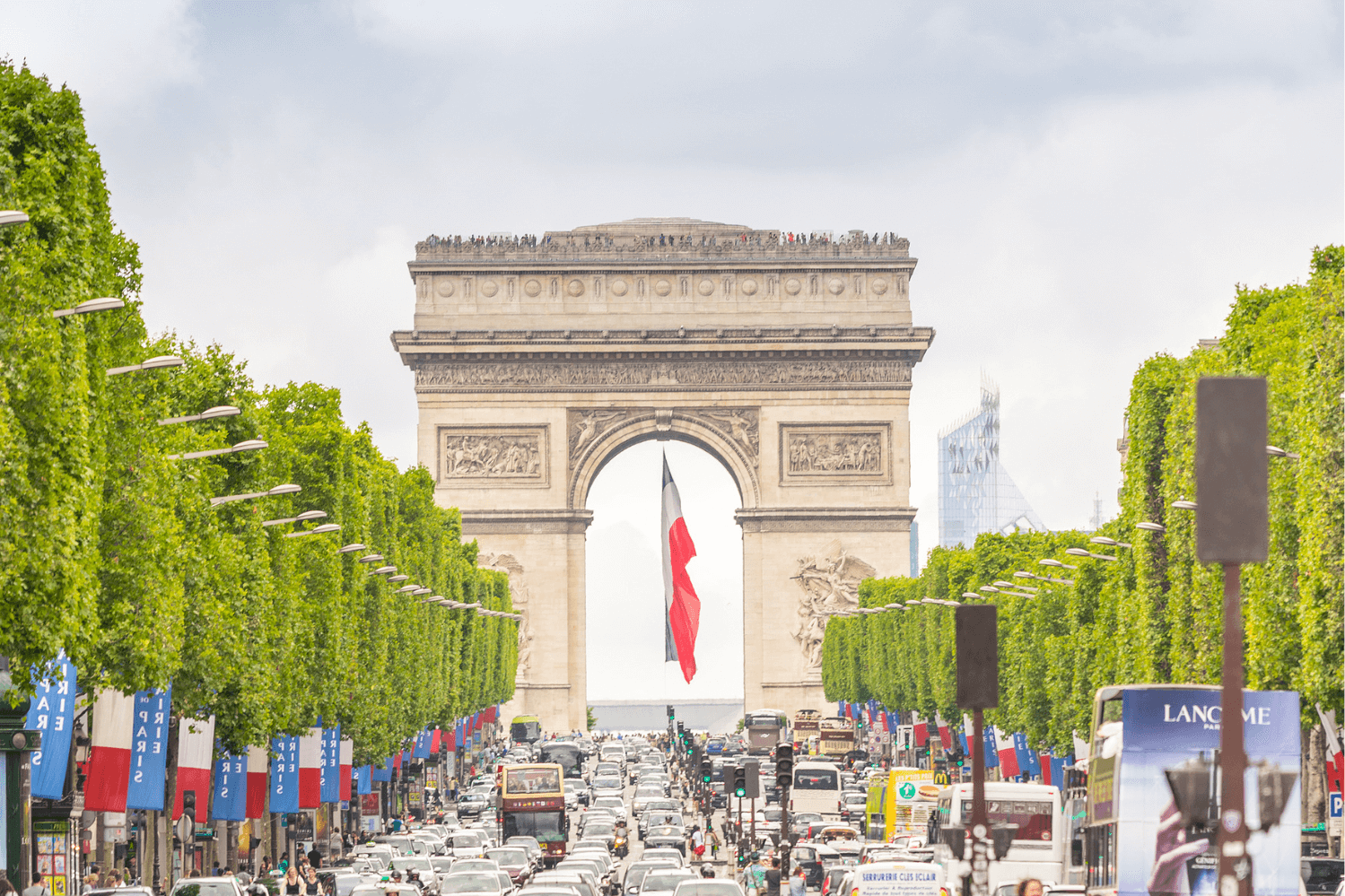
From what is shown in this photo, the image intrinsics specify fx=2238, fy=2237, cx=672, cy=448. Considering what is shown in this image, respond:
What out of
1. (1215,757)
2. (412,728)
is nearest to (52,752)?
(1215,757)

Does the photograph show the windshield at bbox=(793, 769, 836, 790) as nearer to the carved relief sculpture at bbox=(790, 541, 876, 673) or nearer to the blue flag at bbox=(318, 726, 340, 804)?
the blue flag at bbox=(318, 726, 340, 804)

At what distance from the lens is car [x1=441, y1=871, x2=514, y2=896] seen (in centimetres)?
3566

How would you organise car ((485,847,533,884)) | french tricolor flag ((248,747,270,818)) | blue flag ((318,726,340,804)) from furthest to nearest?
blue flag ((318,726,340,804))
car ((485,847,533,884))
french tricolor flag ((248,747,270,818))

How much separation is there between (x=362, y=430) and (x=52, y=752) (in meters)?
33.9

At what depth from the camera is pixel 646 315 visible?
331 ft

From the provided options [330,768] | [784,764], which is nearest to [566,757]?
[330,768]

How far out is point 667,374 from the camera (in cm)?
10156

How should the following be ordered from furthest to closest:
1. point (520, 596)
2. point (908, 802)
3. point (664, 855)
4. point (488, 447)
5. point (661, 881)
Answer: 1. point (520, 596)
2. point (488, 447)
3. point (908, 802)
4. point (664, 855)
5. point (661, 881)

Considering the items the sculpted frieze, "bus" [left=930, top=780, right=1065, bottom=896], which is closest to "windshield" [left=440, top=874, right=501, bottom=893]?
"bus" [left=930, top=780, right=1065, bottom=896]

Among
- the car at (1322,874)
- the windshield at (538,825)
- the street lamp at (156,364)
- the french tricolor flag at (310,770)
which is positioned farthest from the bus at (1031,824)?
the windshield at (538,825)

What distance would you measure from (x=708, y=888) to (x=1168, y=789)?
10.1 meters

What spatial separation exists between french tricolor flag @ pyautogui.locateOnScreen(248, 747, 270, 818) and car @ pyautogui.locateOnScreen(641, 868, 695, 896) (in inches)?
383

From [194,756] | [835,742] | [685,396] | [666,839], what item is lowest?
[666,839]

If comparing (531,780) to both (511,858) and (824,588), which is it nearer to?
(511,858)
